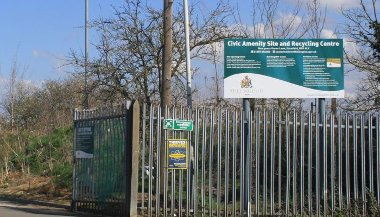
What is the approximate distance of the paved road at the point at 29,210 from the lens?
14233 mm

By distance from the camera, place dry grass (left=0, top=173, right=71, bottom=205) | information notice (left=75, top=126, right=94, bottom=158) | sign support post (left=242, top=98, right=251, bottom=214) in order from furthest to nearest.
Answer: dry grass (left=0, top=173, right=71, bottom=205), information notice (left=75, top=126, right=94, bottom=158), sign support post (left=242, top=98, right=251, bottom=214)

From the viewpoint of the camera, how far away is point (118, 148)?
13.6 meters

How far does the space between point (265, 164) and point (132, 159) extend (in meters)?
2.99

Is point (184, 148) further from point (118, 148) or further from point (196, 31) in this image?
point (196, 31)

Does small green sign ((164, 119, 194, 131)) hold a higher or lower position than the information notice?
higher

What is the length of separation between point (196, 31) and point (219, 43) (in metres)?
0.96

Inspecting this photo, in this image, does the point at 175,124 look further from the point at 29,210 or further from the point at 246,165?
the point at 29,210

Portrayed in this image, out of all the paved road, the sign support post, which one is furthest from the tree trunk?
the paved road

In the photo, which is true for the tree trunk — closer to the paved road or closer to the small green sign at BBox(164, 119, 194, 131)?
the small green sign at BBox(164, 119, 194, 131)

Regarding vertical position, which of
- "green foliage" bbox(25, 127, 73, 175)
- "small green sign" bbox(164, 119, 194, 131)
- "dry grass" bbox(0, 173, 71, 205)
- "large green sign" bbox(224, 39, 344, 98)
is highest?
"large green sign" bbox(224, 39, 344, 98)

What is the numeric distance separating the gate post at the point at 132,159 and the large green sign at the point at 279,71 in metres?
2.17

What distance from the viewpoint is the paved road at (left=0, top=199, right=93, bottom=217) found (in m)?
14.2

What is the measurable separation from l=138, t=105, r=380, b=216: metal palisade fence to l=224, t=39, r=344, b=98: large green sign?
0.56 meters

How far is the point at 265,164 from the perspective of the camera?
13.1 meters
